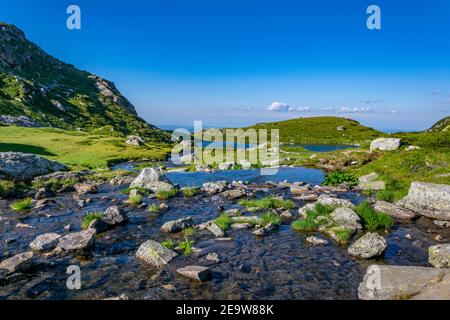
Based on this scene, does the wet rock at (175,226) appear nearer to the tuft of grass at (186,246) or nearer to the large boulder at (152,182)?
the tuft of grass at (186,246)

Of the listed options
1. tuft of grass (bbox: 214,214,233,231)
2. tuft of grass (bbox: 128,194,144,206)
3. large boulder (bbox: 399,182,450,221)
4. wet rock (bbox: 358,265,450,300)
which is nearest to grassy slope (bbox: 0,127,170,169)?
tuft of grass (bbox: 128,194,144,206)

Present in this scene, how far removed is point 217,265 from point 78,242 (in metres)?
7.97

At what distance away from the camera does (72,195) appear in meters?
31.3

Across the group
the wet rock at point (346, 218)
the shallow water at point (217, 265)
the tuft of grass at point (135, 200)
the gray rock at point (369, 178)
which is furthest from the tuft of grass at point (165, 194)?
the gray rock at point (369, 178)

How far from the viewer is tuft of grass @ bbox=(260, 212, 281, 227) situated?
21.2m

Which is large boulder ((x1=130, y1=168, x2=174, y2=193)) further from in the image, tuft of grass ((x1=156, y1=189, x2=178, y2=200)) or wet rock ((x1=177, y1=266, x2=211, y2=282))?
wet rock ((x1=177, y1=266, x2=211, y2=282))

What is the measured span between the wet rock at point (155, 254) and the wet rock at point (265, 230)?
230 inches

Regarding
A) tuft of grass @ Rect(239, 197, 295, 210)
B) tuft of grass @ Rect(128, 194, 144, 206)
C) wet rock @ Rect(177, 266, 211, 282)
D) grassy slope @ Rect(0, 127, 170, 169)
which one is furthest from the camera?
grassy slope @ Rect(0, 127, 170, 169)

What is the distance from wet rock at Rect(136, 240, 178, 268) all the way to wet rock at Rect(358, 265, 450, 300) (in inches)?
349

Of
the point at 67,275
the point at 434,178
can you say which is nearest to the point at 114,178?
the point at 67,275

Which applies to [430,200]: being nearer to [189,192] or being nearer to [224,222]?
[224,222]

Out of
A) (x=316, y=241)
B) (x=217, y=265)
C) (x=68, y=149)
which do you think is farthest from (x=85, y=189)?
(x=68, y=149)
